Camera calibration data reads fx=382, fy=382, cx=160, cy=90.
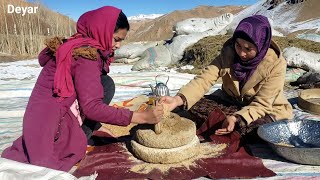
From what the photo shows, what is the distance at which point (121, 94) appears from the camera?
4328 millimetres

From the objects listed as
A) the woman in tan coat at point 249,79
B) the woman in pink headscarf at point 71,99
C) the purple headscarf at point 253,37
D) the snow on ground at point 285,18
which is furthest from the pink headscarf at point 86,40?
the snow on ground at point 285,18

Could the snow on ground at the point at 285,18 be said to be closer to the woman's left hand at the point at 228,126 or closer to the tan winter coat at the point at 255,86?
the tan winter coat at the point at 255,86

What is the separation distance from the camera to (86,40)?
2.04 meters

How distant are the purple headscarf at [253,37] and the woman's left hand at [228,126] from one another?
332mm

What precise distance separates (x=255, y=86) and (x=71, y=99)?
1.22m

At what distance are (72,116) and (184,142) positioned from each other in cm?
64

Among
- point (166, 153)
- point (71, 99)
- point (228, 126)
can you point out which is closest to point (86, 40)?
point (71, 99)

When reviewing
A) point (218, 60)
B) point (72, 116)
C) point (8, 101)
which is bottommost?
point (8, 101)

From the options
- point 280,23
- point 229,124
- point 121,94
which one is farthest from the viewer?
point 280,23

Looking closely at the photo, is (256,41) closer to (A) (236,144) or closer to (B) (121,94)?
(A) (236,144)

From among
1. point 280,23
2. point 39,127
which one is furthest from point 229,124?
point 280,23

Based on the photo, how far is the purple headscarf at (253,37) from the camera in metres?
2.36

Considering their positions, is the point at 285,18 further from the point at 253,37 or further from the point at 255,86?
the point at 253,37

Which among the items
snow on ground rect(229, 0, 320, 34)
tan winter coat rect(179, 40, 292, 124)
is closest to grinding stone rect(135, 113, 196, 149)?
tan winter coat rect(179, 40, 292, 124)
